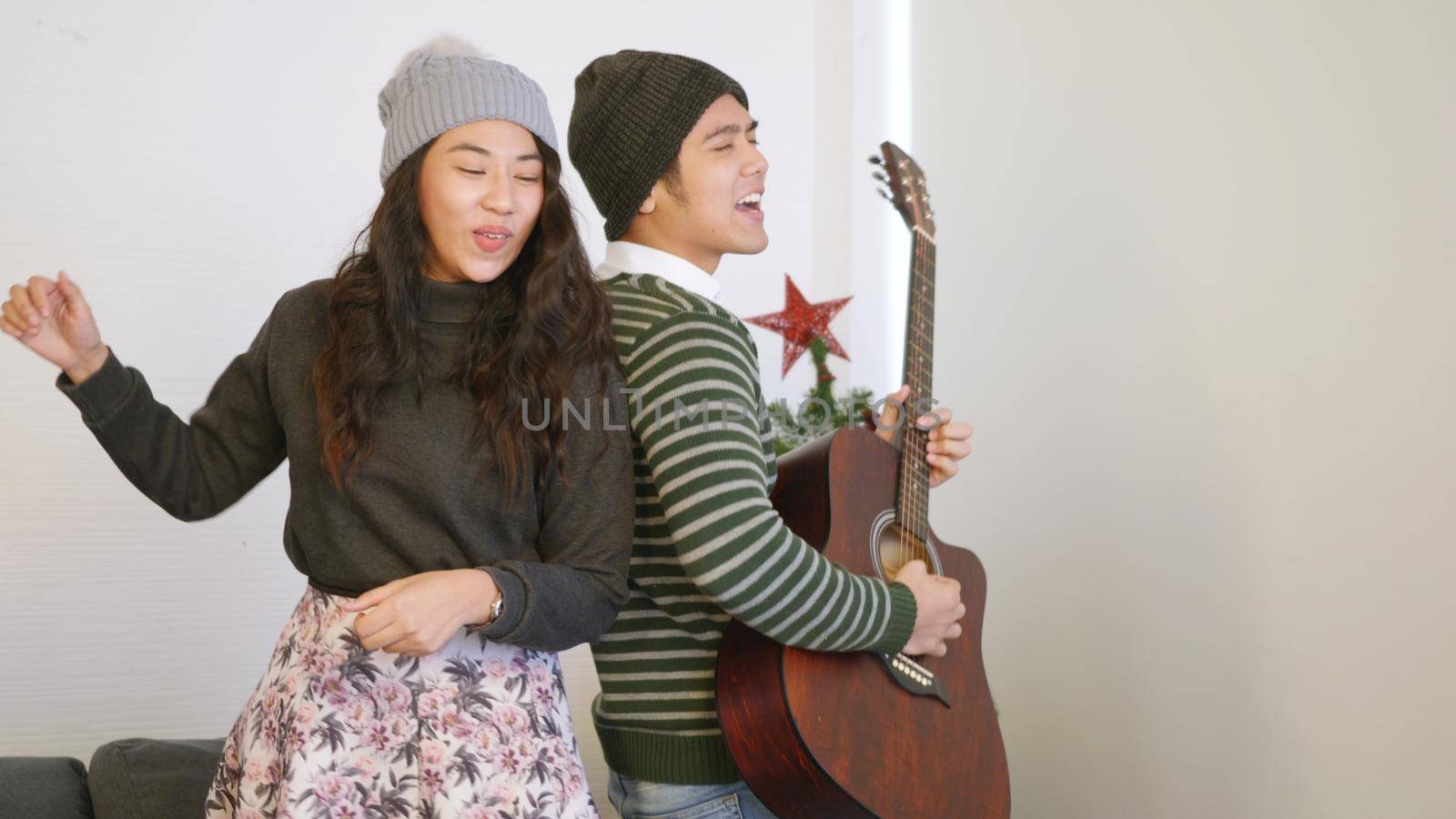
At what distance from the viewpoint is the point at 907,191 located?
1.79 m

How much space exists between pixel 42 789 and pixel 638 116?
125 centimetres

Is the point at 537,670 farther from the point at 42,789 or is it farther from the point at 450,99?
the point at 42,789

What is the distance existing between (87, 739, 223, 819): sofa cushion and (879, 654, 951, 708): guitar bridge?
998 millimetres

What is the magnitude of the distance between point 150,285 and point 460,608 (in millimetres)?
1808

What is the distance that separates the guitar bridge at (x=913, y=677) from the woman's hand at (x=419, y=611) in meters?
0.51

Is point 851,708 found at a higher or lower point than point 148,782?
higher

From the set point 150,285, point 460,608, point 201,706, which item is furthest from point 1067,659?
point 150,285

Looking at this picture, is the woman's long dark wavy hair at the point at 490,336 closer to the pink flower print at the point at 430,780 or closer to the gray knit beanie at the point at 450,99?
the gray knit beanie at the point at 450,99

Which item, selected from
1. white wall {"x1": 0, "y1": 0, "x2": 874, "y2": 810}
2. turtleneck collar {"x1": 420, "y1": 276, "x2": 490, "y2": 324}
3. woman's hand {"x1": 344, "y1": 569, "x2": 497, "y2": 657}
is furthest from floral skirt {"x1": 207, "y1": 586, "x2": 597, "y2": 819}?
white wall {"x1": 0, "y1": 0, "x2": 874, "y2": 810}

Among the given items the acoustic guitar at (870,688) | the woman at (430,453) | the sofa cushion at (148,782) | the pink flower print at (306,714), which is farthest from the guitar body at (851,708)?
the sofa cushion at (148,782)

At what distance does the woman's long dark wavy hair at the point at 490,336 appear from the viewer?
122 centimetres

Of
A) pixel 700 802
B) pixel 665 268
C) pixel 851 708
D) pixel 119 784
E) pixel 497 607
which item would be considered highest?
pixel 665 268

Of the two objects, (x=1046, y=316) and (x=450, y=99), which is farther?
(x=1046, y=316)

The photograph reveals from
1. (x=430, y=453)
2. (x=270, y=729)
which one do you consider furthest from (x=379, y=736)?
(x=430, y=453)
